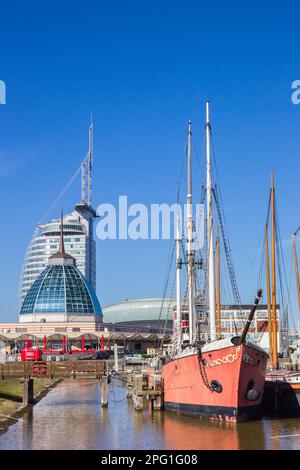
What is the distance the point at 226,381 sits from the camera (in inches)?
1828

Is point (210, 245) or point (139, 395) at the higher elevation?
point (210, 245)

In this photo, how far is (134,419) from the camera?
2090 inches

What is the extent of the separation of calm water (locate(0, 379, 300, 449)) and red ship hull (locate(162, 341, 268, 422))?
1009mm

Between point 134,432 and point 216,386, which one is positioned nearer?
point 134,432

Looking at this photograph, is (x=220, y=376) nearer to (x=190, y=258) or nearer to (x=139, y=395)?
(x=139, y=395)

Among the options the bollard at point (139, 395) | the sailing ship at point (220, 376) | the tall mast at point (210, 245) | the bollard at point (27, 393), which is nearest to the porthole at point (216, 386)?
the sailing ship at point (220, 376)

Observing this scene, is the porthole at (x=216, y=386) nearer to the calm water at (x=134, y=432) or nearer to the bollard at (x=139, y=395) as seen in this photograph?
the calm water at (x=134, y=432)

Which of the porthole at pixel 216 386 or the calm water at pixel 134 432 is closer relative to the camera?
the calm water at pixel 134 432

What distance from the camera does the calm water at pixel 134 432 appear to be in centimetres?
4031

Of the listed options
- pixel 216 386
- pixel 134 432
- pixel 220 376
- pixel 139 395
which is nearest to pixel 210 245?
pixel 220 376

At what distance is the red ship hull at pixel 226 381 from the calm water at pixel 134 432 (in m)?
1.01

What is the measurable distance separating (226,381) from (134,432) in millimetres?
7092

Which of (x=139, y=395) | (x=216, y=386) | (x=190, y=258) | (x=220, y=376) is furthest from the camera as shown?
(x=190, y=258)
